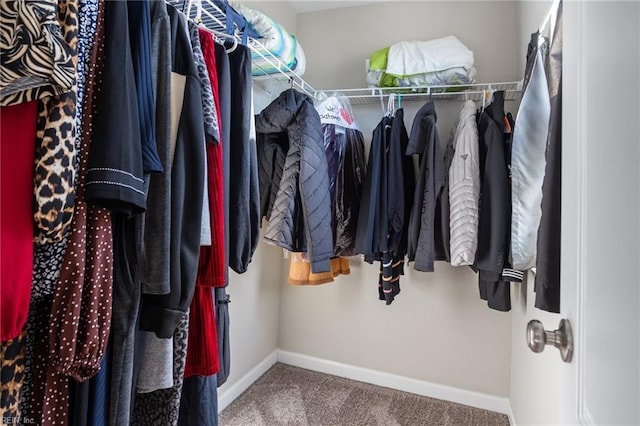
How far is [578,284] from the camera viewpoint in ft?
1.97

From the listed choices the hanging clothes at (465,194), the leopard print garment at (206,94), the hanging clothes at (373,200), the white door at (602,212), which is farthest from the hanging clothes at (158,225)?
the hanging clothes at (465,194)

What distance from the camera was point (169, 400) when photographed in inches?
37.7

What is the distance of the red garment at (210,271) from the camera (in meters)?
0.99

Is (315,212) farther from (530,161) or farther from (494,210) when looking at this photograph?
(530,161)

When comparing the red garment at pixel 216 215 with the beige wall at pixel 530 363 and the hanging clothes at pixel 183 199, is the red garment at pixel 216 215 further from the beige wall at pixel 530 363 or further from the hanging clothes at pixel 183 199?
the beige wall at pixel 530 363

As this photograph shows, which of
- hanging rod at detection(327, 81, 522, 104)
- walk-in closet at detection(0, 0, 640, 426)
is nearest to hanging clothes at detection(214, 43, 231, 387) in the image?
walk-in closet at detection(0, 0, 640, 426)

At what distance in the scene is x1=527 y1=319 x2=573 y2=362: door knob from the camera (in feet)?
2.06

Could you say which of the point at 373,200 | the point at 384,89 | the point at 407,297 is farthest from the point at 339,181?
the point at 407,297

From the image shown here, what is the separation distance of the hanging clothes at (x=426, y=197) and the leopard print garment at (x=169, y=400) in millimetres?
1139

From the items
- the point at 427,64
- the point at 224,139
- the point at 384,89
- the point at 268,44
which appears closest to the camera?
the point at 224,139

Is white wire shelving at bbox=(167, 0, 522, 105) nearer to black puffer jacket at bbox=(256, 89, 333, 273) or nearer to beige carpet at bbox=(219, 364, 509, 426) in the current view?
black puffer jacket at bbox=(256, 89, 333, 273)

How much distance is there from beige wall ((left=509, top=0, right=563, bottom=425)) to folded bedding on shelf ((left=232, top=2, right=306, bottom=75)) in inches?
42.8

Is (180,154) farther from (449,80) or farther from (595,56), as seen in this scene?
(449,80)

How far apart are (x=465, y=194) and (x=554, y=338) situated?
1063 millimetres
